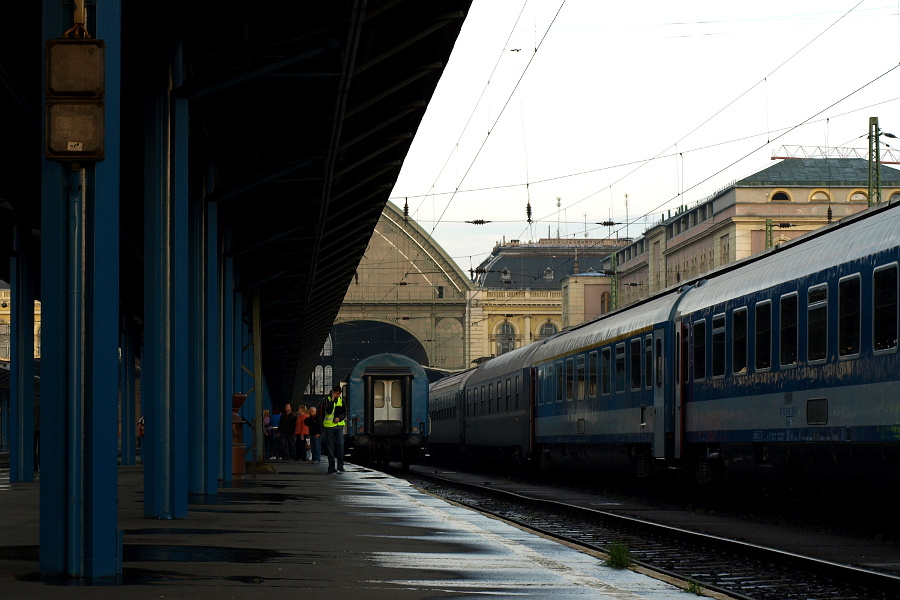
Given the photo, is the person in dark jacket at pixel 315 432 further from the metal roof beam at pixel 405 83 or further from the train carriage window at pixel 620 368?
the metal roof beam at pixel 405 83

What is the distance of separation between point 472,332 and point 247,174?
92441 millimetres

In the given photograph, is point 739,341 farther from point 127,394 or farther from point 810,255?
point 127,394

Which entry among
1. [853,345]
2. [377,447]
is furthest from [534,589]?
[377,447]

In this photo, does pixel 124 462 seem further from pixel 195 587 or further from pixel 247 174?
pixel 195 587

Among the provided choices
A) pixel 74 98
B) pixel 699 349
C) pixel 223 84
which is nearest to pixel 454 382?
pixel 699 349

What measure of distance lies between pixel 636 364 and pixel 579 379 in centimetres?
421

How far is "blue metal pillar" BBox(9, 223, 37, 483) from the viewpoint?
2436 centimetres

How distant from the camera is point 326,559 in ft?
32.7

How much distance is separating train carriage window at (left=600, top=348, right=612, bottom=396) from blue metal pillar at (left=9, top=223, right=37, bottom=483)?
31.7 ft

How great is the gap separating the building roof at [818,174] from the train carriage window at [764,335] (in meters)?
63.2

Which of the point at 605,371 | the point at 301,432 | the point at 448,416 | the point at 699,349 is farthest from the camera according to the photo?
the point at 448,416

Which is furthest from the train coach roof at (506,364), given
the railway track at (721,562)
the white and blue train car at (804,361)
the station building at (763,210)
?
the station building at (763,210)

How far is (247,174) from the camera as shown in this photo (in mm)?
19641

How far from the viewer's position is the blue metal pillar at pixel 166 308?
42.2 ft
